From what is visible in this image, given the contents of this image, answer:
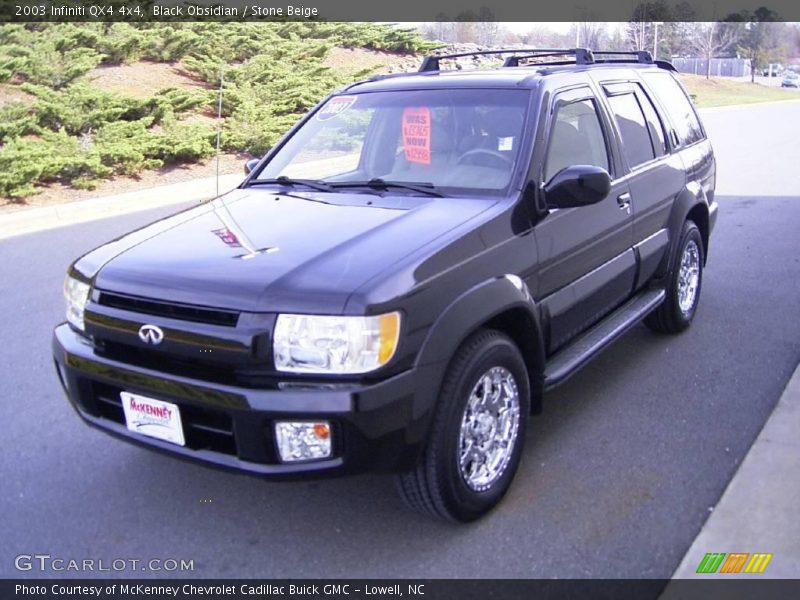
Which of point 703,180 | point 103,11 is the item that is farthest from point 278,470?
point 103,11

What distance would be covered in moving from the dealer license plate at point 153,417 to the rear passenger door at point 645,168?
2874 millimetres

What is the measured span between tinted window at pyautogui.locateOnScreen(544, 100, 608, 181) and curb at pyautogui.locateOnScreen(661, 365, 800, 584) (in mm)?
1634

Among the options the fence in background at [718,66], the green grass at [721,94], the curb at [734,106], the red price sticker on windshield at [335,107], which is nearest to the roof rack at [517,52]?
the red price sticker on windshield at [335,107]

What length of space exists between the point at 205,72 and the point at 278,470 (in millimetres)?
17830

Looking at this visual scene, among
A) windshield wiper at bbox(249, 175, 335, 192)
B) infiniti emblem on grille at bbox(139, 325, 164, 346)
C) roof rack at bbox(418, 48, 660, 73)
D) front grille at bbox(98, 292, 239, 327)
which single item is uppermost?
roof rack at bbox(418, 48, 660, 73)

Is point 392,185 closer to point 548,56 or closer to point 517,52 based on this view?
point 517,52

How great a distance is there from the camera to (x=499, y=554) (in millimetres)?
3268

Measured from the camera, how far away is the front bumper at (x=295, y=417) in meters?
2.89

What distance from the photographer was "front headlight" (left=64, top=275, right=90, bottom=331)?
11.3 feet

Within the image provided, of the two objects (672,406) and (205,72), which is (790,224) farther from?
(205,72)

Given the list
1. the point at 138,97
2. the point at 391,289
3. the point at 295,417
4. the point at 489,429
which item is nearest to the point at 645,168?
the point at 489,429

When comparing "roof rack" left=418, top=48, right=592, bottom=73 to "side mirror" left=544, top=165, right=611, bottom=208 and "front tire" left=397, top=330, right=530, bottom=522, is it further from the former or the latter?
"front tire" left=397, top=330, right=530, bottom=522

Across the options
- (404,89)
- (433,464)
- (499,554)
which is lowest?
(499,554)

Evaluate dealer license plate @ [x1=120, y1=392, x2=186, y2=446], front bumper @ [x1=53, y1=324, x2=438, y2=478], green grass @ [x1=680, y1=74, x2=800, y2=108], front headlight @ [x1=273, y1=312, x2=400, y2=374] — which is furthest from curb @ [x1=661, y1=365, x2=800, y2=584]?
green grass @ [x1=680, y1=74, x2=800, y2=108]
